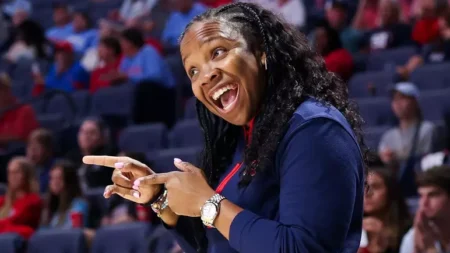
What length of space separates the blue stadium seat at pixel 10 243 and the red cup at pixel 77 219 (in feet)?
1.35

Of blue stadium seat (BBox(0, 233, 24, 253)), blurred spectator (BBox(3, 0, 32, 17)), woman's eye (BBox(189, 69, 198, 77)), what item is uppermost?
woman's eye (BBox(189, 69, 198, 77))

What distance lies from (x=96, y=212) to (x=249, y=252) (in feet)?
12.6

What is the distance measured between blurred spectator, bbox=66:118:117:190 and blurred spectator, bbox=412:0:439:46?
253cm

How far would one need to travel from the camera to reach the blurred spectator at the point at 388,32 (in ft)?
21.5

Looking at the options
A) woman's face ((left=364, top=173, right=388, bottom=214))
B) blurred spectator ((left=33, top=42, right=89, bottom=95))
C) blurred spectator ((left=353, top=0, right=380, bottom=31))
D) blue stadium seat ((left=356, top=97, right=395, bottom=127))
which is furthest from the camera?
blurred spectator ((left=33, top=42, right=89, bottom=95))

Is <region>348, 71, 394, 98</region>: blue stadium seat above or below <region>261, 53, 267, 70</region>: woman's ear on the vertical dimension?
below

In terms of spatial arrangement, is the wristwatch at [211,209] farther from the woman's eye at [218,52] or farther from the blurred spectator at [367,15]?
the blurred spectator at [367,15]

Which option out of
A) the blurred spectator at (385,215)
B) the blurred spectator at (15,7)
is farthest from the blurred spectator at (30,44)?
the blurred spectator at (385,215)

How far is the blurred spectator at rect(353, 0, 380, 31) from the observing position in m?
7.21

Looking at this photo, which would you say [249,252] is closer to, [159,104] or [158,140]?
[158,140]

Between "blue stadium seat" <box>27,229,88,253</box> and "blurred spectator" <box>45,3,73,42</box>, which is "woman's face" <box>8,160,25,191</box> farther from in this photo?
"blurred spectator" <box>45,3,73,42</box>

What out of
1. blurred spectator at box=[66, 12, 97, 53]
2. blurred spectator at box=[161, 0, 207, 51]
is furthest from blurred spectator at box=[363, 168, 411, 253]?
blurred spectator at box=[66, 12, 97, 53]

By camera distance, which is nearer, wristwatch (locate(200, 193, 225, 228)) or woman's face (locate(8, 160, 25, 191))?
wristwatch (locate(200, 193, 225, 228))

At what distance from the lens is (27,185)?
5164 millimetres
